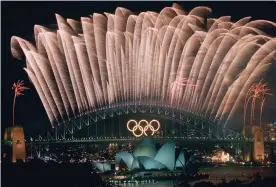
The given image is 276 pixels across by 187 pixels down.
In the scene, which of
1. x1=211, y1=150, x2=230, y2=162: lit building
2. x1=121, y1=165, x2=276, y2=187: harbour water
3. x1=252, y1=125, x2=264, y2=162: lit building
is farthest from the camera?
x1=211, y1=150, x2=230, y2=162: lit building

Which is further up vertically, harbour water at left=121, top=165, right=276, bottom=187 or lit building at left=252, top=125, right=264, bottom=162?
lit building at left=252, top=125, right=264, bottom=162

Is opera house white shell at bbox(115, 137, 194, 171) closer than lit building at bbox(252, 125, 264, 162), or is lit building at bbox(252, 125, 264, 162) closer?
opera house white shell at bbox(115, 137, 194, 171)

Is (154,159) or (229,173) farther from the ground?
(154,159)

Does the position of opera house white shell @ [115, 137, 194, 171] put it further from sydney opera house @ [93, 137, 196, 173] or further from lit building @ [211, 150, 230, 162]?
lit building @ [211, 150, 230, 162]

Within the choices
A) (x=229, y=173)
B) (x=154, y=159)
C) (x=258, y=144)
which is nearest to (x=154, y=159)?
(x=154, y=159)

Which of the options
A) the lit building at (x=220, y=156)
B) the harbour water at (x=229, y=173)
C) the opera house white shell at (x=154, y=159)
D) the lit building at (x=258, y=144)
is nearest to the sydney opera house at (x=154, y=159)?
the opera house white shell at (x=154, y=159)

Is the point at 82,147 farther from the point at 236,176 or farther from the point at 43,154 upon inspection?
the point at 236,176

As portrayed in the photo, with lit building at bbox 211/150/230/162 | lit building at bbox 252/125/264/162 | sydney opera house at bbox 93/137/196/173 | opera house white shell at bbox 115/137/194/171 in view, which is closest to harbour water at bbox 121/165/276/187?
sydney opera house at bbox 93/137/196/173

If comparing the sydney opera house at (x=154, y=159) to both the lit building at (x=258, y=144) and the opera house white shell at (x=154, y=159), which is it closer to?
A: the opera house white shell at (x=154, y=159)

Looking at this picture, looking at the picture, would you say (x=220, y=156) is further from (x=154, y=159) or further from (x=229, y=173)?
(x=154, y=159)
